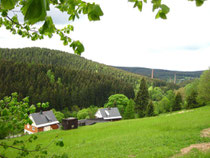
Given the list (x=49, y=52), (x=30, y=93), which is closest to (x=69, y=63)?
(x=49, y=52)

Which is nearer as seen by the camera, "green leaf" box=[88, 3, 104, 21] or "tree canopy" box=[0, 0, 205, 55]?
"tree canopy" box=[0, 0, 205, 55]

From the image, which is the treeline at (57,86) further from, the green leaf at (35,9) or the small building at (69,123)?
the green leaf at (35,9)

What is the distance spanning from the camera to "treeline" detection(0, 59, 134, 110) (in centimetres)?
6228

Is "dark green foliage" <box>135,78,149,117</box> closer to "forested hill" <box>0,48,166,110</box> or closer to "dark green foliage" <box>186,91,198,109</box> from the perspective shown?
"dark green foliage" <box>186,91,198,109</box>

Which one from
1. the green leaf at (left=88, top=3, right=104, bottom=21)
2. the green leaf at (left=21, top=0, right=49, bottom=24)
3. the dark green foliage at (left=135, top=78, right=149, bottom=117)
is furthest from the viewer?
the dark green foliage at (left=135, top=78, right=149, bottom=117)

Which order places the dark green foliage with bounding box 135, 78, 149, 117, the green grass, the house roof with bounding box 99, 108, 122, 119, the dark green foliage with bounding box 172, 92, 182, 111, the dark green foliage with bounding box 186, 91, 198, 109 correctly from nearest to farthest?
the green grass
the dark green foliage with bounding box 186, 91, 198, 109
the house roof with bounding box 99, 108, 122, 119
the dark green foliage with bounding box 135, 78, 149, 117
the dark green foliage with bounding box 172, 92, 182, 111

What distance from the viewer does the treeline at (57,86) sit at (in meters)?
62.3

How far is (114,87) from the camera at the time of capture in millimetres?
85938

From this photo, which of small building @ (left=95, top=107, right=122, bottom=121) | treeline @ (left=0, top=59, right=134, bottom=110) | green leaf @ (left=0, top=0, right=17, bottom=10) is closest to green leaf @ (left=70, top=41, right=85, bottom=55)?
green leaf @ (left=0, top=0, right=17, bottom=10)

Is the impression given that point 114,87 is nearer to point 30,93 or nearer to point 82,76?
point 82,76

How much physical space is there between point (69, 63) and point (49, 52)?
116 feet

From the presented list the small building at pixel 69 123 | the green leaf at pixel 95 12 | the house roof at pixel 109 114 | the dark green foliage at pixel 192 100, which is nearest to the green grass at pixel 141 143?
the green leaf at pixel 95 12

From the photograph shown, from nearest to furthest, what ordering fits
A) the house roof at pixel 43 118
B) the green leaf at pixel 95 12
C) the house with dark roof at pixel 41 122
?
the green leaf at pixel 95 12 < the house with dark roof at pixel 41 122 < the house roof at pixel 43 118

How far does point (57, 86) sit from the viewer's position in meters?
74.0
